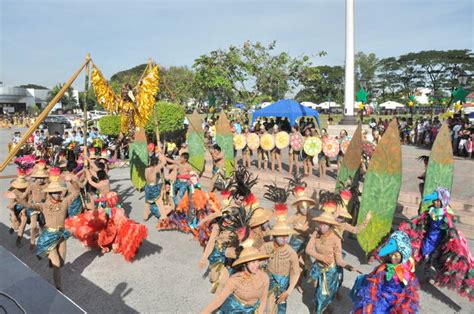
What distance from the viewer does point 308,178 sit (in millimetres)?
12805

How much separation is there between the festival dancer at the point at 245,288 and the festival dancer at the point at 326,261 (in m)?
1.48

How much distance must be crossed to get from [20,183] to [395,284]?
23.6 feet

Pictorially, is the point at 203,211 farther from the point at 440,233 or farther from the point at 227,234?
the point at 440,233

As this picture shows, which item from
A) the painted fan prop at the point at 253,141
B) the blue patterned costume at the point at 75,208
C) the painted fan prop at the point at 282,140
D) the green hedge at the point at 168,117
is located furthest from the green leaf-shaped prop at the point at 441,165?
the green hedge at the point at 168,117

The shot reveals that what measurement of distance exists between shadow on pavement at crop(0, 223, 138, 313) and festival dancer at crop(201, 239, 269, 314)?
2.44m

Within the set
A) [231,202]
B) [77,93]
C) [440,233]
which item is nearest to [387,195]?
[440,233]

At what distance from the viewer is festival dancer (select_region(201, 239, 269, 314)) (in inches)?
136

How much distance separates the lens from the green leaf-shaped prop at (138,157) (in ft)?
40.4

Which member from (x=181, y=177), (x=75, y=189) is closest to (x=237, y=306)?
(x=181, y=177)

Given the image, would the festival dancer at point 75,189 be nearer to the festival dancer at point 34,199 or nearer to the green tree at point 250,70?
the festival dancer at point 34,199

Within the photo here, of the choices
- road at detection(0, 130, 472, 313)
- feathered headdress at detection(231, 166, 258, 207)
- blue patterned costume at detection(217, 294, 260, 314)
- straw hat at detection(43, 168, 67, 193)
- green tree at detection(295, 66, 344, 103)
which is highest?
green tree at detection(295, 66, 344, 103)

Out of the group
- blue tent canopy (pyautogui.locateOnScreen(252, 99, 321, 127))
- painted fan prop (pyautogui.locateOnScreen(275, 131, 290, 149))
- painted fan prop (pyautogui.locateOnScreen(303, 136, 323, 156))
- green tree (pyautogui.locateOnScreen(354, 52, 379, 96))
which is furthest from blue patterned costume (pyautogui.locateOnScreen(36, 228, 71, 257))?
green tree (pyautogui.locateOnScreen(354, 52, 379, 96))

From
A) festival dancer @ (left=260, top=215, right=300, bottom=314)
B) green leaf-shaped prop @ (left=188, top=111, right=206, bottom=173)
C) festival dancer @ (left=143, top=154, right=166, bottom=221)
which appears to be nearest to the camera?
festival dancer @ (left=260, top=215, right=300, bottom=314)

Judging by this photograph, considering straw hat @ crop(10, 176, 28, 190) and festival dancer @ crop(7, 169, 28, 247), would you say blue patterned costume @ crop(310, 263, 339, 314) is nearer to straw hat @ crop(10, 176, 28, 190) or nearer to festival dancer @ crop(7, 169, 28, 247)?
festival dancer @ crop(7, 169, 28, 247)
